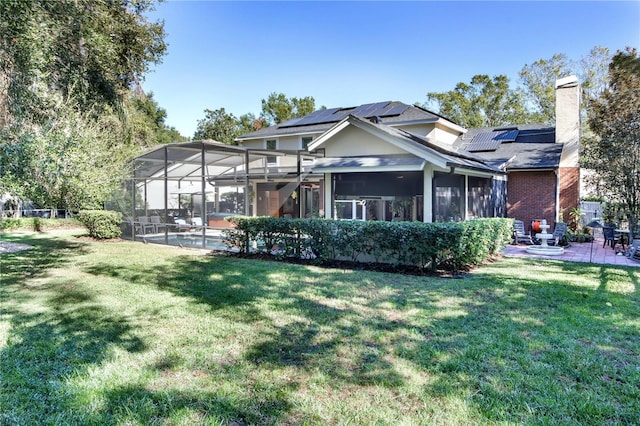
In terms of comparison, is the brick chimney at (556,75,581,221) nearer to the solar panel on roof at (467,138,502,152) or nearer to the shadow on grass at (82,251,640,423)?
the solar panel on roof at (467,138,502,152)

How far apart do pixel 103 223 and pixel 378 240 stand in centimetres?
1357

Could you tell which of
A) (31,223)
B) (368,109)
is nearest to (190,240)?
(31,223)

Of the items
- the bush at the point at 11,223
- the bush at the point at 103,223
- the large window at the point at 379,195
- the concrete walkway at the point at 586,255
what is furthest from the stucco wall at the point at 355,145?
the bush at the point at 11,223

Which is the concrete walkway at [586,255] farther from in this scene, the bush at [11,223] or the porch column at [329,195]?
the bush at [11,223]

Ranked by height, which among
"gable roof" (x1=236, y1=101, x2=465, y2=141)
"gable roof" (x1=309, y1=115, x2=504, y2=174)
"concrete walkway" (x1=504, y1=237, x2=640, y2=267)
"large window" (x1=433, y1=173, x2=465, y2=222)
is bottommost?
"concrete walkway" (x1=504, y1=237, x2=640, y2=267)

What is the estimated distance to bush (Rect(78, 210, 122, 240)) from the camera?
17453 mm

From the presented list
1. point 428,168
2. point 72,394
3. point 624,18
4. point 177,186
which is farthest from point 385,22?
point 72,394

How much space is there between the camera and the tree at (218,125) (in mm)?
44719

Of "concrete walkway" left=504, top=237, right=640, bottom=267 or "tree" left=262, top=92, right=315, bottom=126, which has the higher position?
"tree" left=262, top=92, right=315, bottom=126

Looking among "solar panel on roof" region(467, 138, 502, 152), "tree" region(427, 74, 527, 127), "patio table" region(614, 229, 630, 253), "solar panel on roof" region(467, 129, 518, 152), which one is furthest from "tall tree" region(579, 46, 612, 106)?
"patio table" region(614, 229, 630, 253)

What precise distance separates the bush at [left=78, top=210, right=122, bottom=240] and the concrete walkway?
1657 centimetres

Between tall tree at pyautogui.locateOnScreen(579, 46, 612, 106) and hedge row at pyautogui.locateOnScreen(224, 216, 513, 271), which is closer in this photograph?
hedge row at pyautogui.locateOnScreen(224, 216, 513, 271)

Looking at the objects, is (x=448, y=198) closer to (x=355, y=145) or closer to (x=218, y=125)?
(x=355, y=145)

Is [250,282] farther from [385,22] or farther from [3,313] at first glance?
[385,22]
